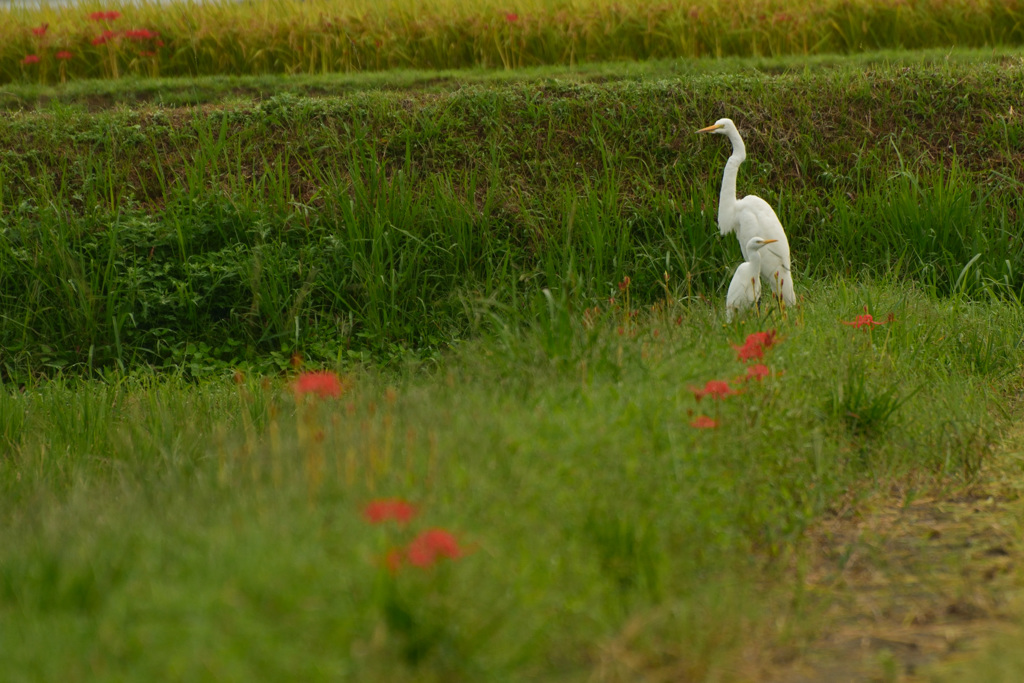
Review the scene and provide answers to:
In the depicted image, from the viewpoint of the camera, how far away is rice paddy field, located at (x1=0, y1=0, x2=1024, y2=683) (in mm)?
2705

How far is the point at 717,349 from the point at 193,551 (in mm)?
2716

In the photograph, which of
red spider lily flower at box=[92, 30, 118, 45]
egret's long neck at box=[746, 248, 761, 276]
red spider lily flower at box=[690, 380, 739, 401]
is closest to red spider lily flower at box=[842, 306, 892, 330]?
egret's long neck at box=[746, 248, 761, 276]

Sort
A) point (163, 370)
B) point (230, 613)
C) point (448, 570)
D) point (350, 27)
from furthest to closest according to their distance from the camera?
point (350, 27)
point (163, 370)
point (448, 570)
point (230, 613)

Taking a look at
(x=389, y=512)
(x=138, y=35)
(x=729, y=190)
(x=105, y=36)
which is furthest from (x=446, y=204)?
(x=105, y=36)

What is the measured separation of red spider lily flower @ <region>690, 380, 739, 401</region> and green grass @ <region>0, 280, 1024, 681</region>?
72 millimetres

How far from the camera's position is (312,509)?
284cm

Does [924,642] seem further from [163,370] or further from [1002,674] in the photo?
[163,370]

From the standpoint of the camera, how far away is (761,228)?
5.82 meters

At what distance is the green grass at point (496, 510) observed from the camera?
2.48 meters

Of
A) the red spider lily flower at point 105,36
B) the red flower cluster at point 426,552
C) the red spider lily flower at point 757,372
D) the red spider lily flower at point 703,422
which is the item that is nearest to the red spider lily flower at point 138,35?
the red spider lily flower at point 105,36

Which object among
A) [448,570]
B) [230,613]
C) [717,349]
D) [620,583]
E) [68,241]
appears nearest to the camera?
[230,613]

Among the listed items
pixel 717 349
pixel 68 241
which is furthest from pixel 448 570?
pixel 68 241

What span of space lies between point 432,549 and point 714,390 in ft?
5.16

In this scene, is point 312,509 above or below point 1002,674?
above
